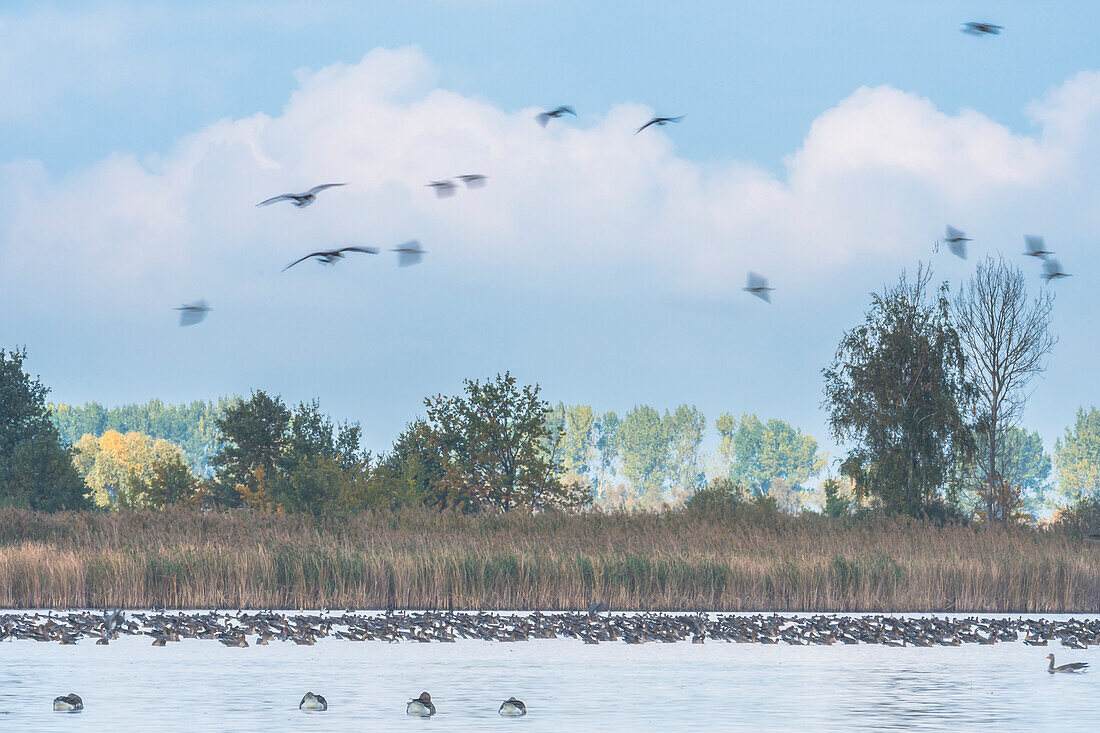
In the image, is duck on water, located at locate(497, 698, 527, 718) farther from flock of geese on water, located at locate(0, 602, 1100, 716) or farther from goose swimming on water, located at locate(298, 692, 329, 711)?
flock of geese on water, located at locate(0, 602, 1100, 716)

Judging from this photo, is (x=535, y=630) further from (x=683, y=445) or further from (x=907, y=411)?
(x=683, y=445)

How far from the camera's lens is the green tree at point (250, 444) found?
2183 inches

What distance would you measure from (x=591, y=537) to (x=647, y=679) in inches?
569

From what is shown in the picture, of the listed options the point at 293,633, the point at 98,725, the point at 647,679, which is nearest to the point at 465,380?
the point at 293,633

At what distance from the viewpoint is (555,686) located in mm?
16984

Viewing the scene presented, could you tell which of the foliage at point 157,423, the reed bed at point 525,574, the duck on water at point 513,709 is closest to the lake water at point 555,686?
the duck on water at point 513,709

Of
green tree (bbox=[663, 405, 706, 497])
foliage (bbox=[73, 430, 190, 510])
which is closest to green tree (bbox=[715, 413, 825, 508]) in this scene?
green tree (bbox=[663, 405, 706, 497])

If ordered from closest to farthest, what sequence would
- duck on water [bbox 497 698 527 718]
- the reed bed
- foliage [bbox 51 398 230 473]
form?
duck on water [bbox 497 698 527 718] < the reed bed < foliage [bbox 51 398 230 473]

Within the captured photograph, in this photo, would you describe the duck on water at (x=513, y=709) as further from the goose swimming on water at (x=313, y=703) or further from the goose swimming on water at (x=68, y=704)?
the goose swimming on water at (x=68, y=704)

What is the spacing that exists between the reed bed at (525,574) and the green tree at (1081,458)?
127 m

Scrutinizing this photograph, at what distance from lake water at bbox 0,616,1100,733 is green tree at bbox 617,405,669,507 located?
13990 centimetres

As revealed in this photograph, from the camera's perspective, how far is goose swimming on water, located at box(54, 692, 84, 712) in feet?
46.7

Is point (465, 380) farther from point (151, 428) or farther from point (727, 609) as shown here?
point (151, 428)

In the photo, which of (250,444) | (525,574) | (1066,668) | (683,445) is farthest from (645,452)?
(1066,668)
